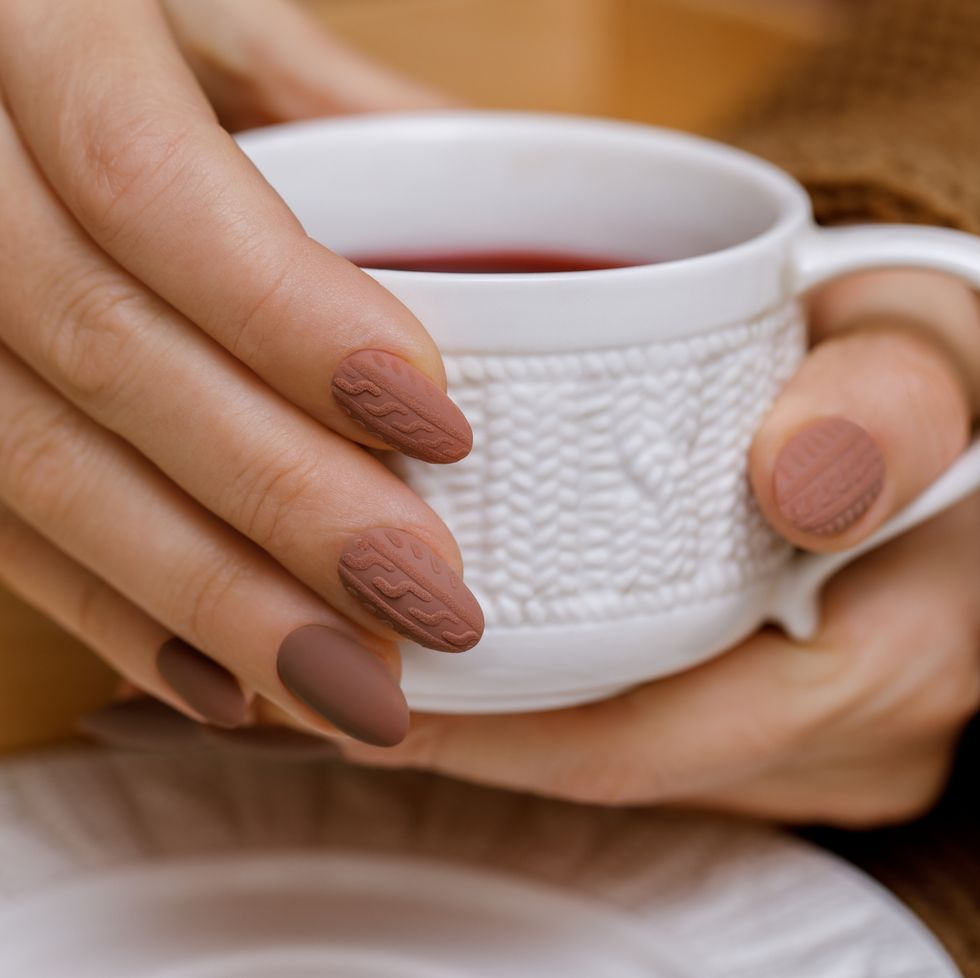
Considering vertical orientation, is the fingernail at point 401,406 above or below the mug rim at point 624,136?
below

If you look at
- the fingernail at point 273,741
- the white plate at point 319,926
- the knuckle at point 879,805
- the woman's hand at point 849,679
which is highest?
Answer: the woman's hand at point 849,679

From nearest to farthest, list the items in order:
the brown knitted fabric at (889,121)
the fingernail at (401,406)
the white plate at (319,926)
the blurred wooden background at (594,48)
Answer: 1. the fingernail at (401,406)
2. the white plate at (319,926)
3. the brown knitted fabric at (889,121)
4. the blurred wooden background at (594,48)

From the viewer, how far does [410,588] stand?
1.15ft

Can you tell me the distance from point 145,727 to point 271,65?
32 cm

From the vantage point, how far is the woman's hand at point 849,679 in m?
0.44

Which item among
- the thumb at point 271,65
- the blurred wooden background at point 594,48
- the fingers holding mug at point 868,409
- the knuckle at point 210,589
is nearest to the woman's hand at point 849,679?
the fingers holding mug at point 868,409

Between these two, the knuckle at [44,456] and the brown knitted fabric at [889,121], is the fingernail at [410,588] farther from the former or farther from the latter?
the brown knitted fabric at [889,121]

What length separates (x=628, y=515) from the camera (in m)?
0.38

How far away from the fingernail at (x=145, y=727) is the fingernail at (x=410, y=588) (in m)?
0.20

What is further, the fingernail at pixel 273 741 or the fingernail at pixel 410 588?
the fingernail at pixel 273 741

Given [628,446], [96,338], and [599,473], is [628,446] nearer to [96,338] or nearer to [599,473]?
[599,473]

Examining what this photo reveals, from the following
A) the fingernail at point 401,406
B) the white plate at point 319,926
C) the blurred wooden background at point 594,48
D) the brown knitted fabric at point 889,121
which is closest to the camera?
the fingernail at point 401,406

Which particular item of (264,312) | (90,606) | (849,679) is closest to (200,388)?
(264,312)

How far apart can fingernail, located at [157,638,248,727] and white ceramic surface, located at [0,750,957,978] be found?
9cm
